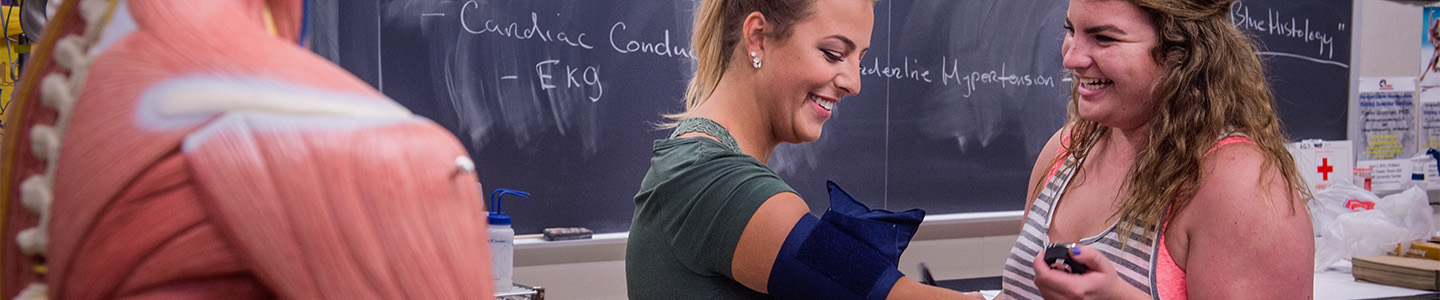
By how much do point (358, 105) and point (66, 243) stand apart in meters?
0.10

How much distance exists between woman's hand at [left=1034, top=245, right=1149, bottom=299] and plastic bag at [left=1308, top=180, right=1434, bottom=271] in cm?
232

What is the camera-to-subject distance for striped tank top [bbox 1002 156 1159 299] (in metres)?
1.26

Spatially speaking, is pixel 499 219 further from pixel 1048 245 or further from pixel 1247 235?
pixel 1247 235

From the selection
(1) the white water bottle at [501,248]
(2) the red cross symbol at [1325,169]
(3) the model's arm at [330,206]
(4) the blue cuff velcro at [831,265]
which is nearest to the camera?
(3) the model's arm at [330,206]

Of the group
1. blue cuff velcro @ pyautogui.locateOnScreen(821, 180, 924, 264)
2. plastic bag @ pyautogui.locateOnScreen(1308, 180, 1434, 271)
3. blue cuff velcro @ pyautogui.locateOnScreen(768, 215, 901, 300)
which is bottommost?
plastic bag @ pyautogui.locateOnScreen(1308, 180, 1434, 271)

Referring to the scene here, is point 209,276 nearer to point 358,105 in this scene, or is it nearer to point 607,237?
point 358,105

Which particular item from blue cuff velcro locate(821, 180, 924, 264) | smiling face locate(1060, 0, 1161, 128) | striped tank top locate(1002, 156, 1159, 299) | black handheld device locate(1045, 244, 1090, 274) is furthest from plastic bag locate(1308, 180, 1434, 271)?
blue cuff velcro locate(821, 180, 924, 264)

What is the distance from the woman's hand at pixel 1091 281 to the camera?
46.8 inches

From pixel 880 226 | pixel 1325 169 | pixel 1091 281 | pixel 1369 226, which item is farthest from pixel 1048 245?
pixel 1325 169

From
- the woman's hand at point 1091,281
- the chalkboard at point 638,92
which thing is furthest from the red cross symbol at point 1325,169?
the woman's hand at point 1091,281

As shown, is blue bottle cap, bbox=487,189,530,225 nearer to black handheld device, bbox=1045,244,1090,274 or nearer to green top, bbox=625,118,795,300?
green top, bbox=625,118,795,300

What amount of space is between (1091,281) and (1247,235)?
182 mm

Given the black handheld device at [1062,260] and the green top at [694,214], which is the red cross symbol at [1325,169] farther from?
the green top at [694,214]

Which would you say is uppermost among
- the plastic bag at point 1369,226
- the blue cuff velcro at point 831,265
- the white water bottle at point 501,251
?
the blue cuff velcro at point 831,265
